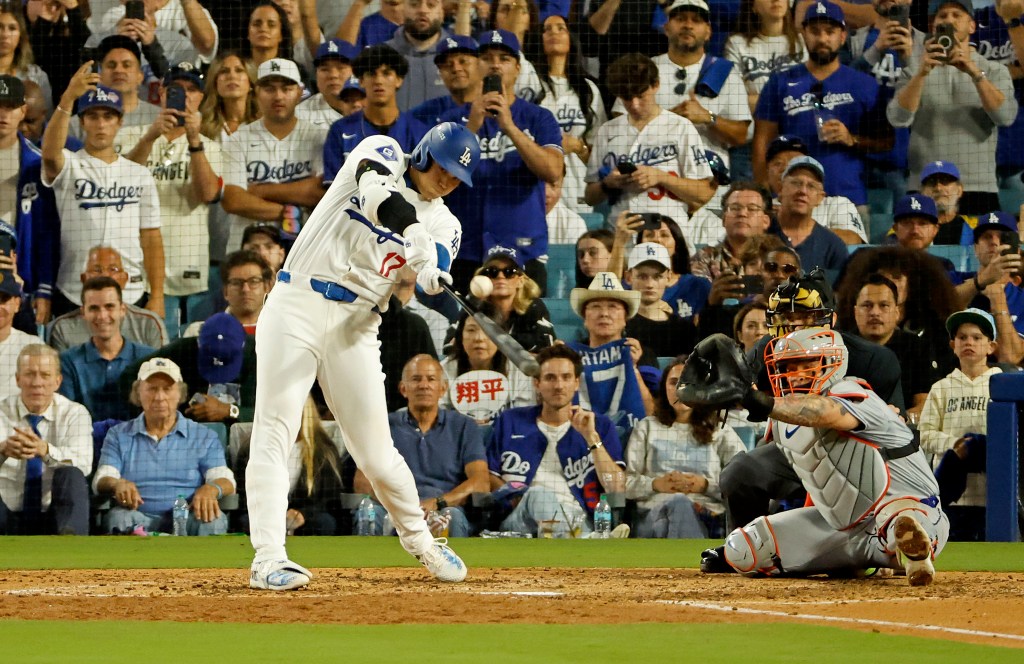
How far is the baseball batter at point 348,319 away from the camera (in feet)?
16.5

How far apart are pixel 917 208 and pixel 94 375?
5.97m

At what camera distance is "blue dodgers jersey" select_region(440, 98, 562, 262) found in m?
10.0

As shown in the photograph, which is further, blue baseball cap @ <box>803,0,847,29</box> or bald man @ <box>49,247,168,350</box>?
blue baseball cap @ <box>803,0,847,29</box>

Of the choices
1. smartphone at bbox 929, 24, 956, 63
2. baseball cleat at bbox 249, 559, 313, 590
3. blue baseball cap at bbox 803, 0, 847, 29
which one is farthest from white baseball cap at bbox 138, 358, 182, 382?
smartphone at bbox 929, 24, 956, 63

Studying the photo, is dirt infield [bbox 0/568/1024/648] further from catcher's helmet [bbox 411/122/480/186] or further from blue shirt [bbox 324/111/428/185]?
blue shirt [bbox 324/111/428/185]

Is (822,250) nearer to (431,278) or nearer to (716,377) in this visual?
(716,377)

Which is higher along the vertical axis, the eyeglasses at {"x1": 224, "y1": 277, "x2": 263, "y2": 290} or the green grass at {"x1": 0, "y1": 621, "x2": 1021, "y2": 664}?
the eyeglasses at {"x1": 224, "y1": 277, "x2": 263, "y2": 290}

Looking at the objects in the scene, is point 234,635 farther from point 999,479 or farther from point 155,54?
point 155,54

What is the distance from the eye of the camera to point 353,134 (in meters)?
10.2

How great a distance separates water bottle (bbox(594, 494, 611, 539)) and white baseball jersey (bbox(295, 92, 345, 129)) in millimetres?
3791

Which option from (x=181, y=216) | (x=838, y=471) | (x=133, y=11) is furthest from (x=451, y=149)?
(x=133, y=11)

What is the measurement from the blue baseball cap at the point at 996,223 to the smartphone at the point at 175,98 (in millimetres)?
6007

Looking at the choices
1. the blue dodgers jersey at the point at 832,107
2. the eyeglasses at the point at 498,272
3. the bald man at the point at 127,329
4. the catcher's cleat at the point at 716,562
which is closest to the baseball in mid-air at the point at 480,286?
the catcher's cleat at the point at 716,562

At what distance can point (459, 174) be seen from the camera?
5242 millimetres
